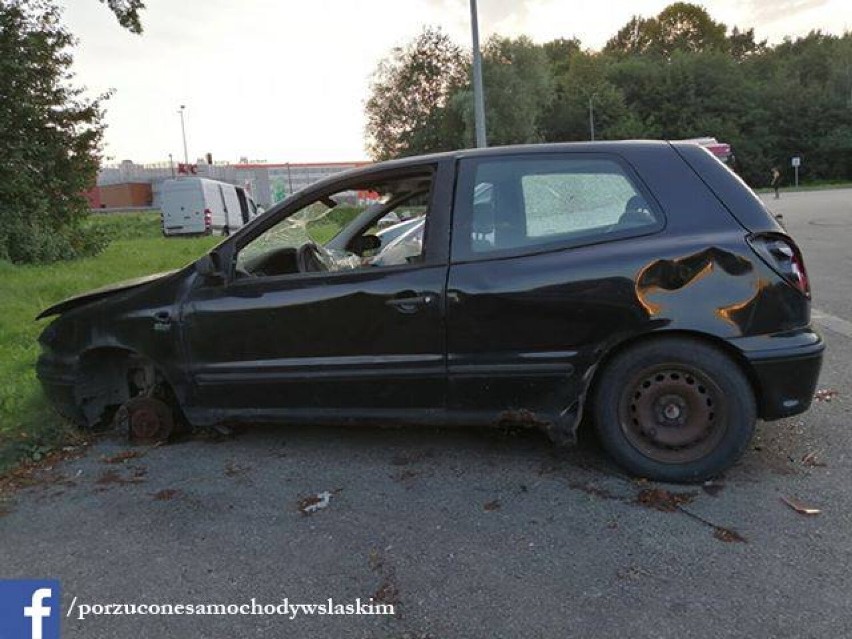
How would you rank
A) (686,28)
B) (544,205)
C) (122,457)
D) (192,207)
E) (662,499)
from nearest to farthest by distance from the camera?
(662,499)
(544,205)
(122,457)
(192,207)
(686,28)

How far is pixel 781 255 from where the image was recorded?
3326mm

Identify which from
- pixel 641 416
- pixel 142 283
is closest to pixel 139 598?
pixel 142 283

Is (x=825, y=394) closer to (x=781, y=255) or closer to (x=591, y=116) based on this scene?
(x=781, y=255)

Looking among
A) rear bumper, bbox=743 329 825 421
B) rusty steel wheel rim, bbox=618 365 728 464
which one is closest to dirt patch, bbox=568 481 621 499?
rusty steel wheel rim, bbox=618 365 728 464

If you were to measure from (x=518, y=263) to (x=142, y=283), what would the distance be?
226cm

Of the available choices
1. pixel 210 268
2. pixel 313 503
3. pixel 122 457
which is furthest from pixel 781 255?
pixel 122 457

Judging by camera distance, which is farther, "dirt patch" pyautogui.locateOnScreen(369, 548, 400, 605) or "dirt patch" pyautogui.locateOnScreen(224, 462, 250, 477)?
"dirt patch" pyautogui.locateOnScreen(224, 462, 250, 477)

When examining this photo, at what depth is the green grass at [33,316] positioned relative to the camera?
445 centimetres

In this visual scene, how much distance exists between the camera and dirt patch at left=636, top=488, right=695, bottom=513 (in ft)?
10.4

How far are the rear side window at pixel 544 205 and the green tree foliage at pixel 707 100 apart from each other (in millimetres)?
48922

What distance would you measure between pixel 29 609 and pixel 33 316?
6.07 metres

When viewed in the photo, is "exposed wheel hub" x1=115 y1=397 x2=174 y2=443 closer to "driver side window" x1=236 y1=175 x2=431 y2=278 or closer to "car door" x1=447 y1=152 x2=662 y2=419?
"driver side window" x1=236 y1=175 x2=431 y2=278

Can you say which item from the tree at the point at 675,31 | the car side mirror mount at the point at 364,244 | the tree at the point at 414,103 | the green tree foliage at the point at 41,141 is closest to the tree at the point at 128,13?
the green tree foliage at the point at 41,141

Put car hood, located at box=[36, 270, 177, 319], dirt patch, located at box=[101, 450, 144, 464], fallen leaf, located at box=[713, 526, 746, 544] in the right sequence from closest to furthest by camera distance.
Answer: fallen leaf, located at box=[713, 526, 746, 544] → dirt patch, located at box=[101, 450, 144, 464] → car hood, located at box=[36, 270, 177, 319]
